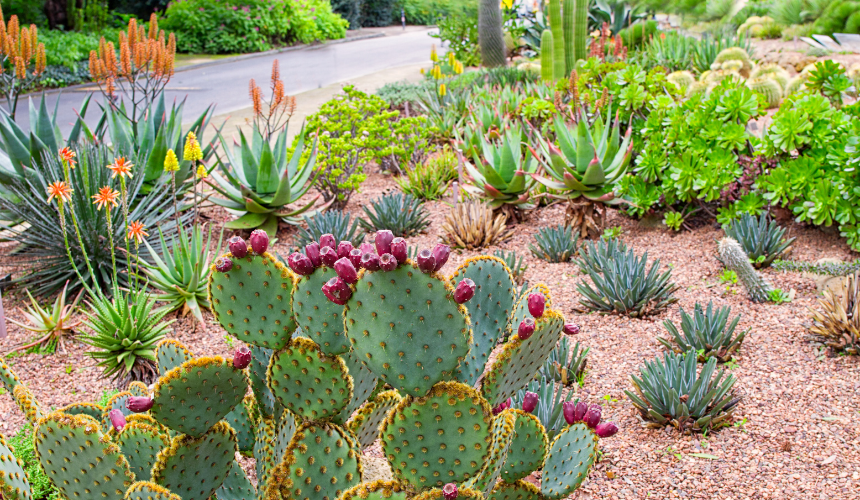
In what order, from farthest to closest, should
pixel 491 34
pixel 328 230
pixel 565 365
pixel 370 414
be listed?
pixel 491 34 < pixel 328 230 < pixel 565 365 < pixel 370 414

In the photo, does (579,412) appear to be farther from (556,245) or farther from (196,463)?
(556,245)

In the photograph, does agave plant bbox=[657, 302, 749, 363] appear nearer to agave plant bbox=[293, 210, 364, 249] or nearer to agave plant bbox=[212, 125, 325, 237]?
agave plant bbox=[293, 210, 364, 249]

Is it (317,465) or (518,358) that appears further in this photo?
(518,358)

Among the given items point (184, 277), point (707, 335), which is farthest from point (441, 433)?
point (184, 277)

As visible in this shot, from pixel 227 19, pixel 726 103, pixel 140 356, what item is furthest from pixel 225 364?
pixel 227 19

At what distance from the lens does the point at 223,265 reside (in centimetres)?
181

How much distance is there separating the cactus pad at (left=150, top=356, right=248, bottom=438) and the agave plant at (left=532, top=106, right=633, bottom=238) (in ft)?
Result: 12.5

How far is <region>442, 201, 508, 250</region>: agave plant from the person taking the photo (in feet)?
17.5

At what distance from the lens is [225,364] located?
184 centimetres

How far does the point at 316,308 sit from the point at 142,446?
0.79m

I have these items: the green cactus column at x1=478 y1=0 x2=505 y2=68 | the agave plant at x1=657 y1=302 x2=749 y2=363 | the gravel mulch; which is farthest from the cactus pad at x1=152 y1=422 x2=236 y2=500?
the green cactus column at x1=478 y1=0 x2=505 y2=68

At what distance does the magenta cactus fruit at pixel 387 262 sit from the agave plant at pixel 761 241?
374 cm

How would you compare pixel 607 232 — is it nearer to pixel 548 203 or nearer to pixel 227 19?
pixel 548 203

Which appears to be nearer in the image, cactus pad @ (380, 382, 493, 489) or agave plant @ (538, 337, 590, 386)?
cactus pad @ (380, 382, 493, 489)
